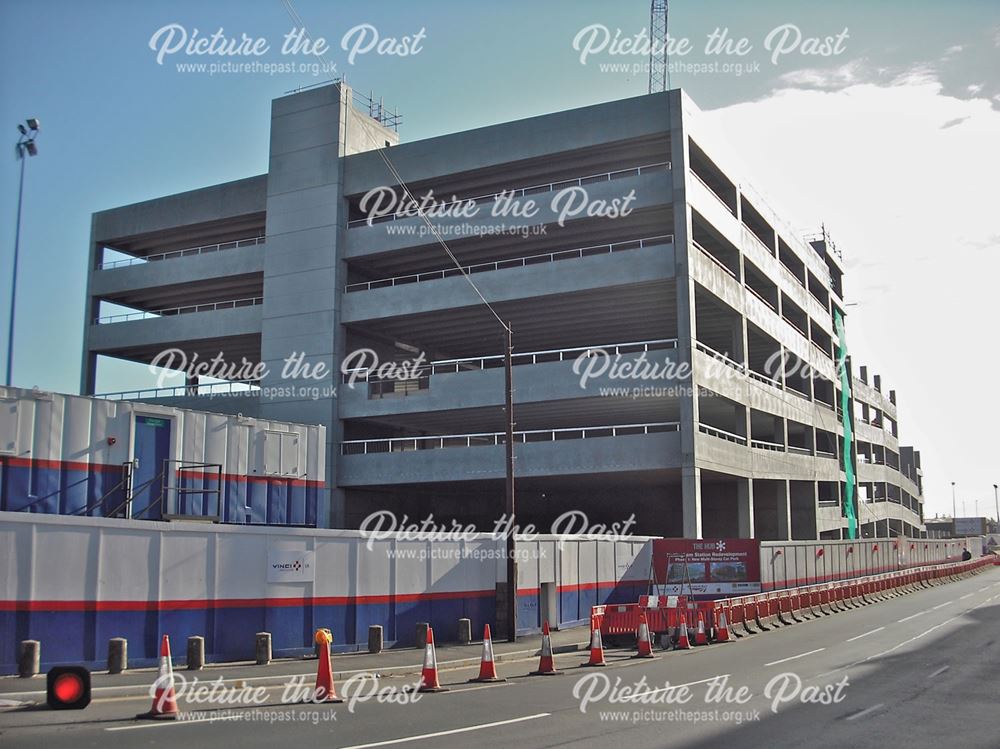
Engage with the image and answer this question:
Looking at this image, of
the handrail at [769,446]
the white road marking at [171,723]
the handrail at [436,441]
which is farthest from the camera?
the handrail at [769,446]

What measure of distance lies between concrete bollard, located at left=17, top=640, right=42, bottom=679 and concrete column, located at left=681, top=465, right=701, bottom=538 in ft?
91.9

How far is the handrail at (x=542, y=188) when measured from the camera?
43.9m

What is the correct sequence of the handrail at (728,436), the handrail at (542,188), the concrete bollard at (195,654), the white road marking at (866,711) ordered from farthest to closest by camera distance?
the handrail at (728,436), the handrail at (542,188), the concrete bollard at (195,654), the white road marking at (866,711)

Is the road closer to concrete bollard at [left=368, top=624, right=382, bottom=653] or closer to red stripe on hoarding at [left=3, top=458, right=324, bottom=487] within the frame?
concrete bollard at [left=368, top=624, right=382, bottom=653]

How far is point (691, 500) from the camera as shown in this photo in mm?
39719

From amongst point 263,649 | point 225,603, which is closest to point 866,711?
point 263,649

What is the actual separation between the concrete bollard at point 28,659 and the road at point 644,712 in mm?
2290

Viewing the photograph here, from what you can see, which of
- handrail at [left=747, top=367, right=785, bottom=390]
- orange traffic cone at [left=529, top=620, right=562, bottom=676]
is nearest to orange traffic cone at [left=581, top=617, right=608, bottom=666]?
orange traffic cone at [left=529, top=620, right=562, bottom=676]

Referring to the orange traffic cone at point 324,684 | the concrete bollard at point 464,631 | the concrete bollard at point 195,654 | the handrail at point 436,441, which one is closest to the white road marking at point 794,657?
the concrete bollard at point 464,631

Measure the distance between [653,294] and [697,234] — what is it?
6.17 m

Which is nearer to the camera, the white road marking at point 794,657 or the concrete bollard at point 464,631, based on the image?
the white road marking at point 794,657

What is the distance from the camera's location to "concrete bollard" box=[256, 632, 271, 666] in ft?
62.1

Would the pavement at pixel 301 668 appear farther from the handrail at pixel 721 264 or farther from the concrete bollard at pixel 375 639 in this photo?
the handrail at pixel 721 264

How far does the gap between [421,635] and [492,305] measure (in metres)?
23.7
